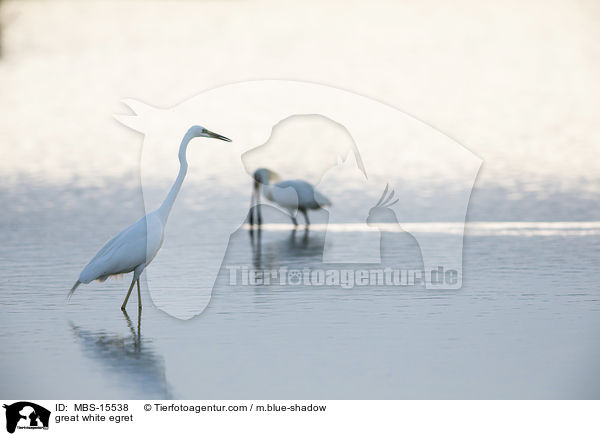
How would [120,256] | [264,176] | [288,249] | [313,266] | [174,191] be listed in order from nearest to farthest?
[120,256]
[174,191]
[313,266]
[288,249]
[264,176]

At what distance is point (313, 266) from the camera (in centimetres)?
1463

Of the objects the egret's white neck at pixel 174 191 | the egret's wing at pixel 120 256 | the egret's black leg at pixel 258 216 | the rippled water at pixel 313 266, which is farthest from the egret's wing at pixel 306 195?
the egret's wing at pixel 120 256

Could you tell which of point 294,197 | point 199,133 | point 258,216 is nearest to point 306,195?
point 294,197

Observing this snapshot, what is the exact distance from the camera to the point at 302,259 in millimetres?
15320

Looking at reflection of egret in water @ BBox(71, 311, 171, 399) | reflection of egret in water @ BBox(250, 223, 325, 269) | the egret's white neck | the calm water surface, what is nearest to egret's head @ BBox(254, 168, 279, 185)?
reflection of egret in water @ BBox(250, 223, 325, 269)

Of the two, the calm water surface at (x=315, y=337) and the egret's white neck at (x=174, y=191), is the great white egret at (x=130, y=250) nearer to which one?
the egret's white neck at (x=174, y=191)

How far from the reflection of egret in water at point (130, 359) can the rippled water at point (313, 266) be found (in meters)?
0.03

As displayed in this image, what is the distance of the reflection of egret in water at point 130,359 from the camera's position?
→ 906 centimetres

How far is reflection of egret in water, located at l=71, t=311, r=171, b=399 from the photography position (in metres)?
9.06

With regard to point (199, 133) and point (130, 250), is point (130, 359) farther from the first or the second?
point (199, 133)

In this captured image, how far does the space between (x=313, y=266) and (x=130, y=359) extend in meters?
5.11

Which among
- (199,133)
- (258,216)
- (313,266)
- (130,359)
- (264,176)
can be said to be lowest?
(130,359)

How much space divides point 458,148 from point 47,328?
2386cm

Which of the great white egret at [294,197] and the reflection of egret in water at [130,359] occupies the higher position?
the great white egret at [294,197]
